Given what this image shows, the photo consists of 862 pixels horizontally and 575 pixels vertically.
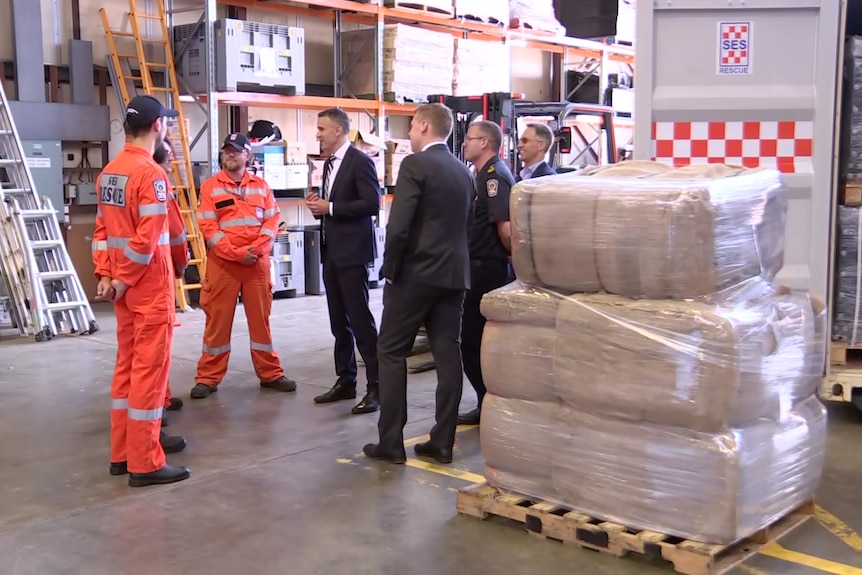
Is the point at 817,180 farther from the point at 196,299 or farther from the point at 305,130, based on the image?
the point at 305,130

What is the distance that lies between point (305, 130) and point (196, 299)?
3442 mm

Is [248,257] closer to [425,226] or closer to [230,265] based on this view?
[230,265]

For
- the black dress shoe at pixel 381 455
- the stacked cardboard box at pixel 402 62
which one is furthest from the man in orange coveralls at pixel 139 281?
the stacked cardboard box at pixel 402 62

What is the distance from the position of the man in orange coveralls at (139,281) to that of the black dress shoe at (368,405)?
5.54 ft

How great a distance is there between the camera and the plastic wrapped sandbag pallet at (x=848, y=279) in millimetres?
5637

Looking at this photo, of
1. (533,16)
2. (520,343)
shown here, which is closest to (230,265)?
(520,343)

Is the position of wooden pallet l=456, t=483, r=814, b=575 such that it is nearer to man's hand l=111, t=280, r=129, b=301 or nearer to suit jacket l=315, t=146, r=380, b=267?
man's hand l=111, t=280, r=129, b=301

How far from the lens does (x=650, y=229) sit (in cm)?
390

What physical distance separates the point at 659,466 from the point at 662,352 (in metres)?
0.47

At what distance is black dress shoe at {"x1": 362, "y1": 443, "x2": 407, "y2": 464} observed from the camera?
536cm

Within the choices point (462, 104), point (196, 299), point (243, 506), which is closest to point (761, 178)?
point (243, 506)

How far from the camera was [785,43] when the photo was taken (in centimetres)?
523

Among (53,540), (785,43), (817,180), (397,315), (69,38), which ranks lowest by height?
(53,540)

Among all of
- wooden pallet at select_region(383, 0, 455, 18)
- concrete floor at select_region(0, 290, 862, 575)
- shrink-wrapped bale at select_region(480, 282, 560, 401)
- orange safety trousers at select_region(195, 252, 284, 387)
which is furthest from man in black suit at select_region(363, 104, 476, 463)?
wooden pallet at select_region(383, 0, 455, 18)
